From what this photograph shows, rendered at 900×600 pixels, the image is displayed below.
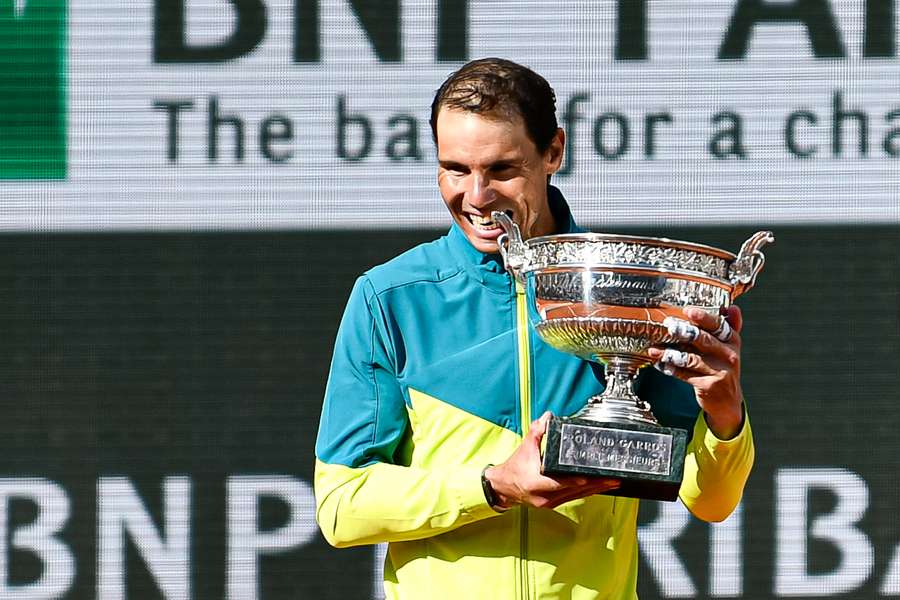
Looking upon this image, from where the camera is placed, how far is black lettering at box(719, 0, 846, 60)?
10.1 feet

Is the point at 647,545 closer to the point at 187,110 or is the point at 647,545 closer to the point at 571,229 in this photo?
the point at 187,110

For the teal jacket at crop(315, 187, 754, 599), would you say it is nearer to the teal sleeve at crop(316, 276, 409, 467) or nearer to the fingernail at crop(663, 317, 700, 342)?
the teal sleeve at crop(316, 276, 409, 467)

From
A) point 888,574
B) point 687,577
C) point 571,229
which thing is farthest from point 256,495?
point 571,229

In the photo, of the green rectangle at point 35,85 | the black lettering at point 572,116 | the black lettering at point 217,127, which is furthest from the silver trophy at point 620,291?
the green rectangle at point 35,85

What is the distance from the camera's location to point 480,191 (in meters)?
1.55

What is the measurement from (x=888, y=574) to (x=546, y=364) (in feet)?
5.85

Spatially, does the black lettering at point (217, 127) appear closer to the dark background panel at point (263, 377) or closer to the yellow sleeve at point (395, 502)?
the dark background panel at point (263, 377)

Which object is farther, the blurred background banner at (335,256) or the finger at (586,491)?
the blurred background banner at (335,256)

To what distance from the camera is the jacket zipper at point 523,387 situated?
151cm

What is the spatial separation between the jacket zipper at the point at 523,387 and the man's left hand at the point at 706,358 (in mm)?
142

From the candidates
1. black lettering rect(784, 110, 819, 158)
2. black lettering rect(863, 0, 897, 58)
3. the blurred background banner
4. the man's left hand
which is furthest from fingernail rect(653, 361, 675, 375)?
black lettering rect(863, 0, 897, 58)

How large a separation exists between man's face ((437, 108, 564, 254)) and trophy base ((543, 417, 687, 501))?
26 centimetres

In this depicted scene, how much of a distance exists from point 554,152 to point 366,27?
1.58m

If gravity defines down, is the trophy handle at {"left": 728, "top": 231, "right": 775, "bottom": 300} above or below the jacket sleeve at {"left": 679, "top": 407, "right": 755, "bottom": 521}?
above
